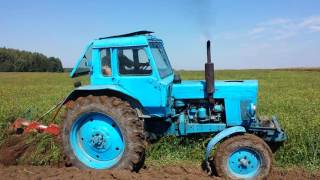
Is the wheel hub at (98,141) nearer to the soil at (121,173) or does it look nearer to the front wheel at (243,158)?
the soil at (121,173)

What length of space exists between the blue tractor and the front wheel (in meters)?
0.02

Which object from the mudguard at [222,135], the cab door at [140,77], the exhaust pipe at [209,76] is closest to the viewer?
the mudguard at [222,135]

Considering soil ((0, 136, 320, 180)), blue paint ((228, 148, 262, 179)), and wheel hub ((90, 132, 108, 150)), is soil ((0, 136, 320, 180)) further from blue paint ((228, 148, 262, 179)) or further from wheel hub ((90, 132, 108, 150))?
wheel hub ((90, 132, 108, 150))

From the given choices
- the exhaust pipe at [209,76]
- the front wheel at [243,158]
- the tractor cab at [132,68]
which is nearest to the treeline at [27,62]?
the tractor cab at [132,68]

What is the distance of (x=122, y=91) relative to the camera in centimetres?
714

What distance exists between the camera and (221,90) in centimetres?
750

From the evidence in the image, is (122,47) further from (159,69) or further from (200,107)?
(200,107)

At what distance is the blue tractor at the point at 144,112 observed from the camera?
6938 millimetres

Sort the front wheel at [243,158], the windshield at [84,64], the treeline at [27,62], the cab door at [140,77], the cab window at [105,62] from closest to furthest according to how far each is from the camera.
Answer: the front wheel at [243,158] < the cab door at [140,77] < the cab window at [105,62] < the windshield at [84,64] < the treeline at [27,62]

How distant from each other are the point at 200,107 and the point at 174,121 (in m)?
0.53

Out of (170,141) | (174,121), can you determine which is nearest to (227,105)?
(174,121)

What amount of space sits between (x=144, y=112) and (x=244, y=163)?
1855 mm

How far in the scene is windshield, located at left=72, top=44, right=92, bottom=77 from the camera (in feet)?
24.8

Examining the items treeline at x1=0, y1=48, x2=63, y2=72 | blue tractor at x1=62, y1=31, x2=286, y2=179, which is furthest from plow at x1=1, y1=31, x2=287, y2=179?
treeline at x1=0, y1=48, x2=63, y2=72
